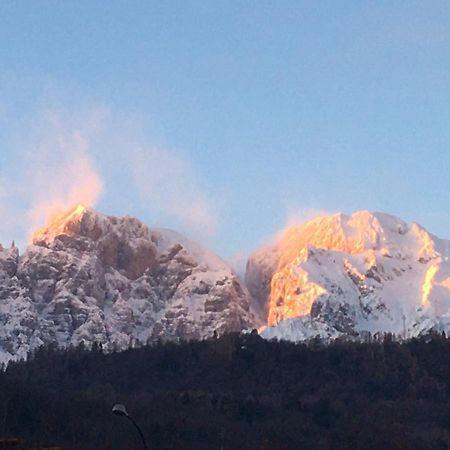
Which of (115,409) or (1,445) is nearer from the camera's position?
(115,409)

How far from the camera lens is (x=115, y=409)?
96625mm

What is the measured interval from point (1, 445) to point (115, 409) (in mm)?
27267

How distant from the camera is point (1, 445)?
4712 inches
